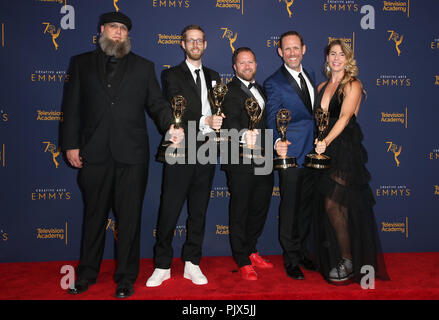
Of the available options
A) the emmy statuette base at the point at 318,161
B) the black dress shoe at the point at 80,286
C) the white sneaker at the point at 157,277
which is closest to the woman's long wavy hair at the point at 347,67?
the emmy statuette base at the point at 318,161

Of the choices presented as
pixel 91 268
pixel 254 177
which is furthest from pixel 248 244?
pixel 91 268

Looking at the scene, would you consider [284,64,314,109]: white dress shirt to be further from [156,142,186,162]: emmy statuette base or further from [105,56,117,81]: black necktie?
[105,56,117,81]: black necktie

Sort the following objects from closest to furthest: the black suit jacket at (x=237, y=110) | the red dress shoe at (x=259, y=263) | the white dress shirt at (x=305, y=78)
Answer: the black suit jacket at (x=237, y=110) → the white dress shirt at (x=305, y=78) → the red dress shoe at (x=259, y=263)

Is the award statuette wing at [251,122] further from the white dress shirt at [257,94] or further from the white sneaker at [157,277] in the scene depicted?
the white sneaker at [157,277]

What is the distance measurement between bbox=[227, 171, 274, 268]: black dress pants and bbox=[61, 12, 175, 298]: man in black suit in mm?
838

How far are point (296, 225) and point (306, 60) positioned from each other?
194 cm


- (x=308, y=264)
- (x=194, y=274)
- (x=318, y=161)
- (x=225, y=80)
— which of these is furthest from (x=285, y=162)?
(x=225, y=80)

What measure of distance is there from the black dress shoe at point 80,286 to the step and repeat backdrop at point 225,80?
0.96m

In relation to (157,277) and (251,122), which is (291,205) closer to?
(251,122)

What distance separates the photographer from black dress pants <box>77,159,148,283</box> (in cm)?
280

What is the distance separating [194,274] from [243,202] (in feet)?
2.59

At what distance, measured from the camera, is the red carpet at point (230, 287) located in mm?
2838

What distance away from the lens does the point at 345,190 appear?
9.89ft

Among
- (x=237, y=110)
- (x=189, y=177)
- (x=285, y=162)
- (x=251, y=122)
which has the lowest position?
(x=189, y=177)
